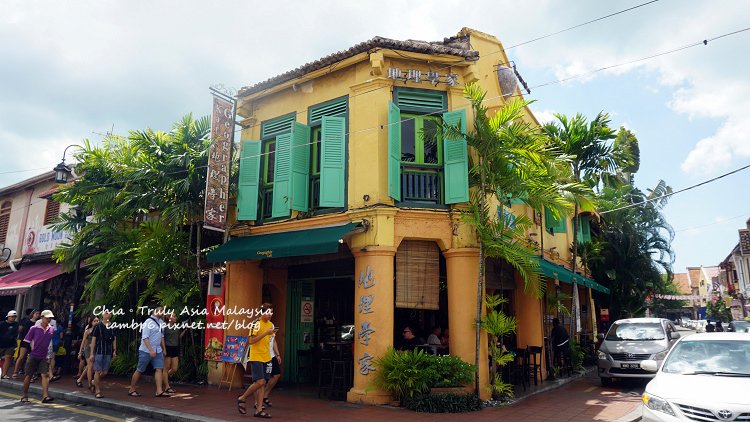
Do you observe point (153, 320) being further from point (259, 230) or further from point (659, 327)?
point (659, 327)

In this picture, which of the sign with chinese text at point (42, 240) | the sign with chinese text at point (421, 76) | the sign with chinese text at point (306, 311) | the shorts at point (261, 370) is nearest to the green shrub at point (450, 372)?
the shorts at point (261, 370)

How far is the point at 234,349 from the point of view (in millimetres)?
11445

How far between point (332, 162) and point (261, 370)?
458 centimetres

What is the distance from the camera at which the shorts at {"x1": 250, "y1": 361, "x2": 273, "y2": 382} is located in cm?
846

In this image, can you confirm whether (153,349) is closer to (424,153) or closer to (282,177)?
(282,177)

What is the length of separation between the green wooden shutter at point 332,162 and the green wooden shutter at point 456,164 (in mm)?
2251

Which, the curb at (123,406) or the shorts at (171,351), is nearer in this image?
the curb at (123,406)

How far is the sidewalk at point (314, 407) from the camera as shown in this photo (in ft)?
27.6

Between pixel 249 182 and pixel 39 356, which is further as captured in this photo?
pixel 249 182

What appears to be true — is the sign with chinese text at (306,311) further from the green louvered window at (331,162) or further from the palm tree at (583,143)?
the palm tree at (583,143)

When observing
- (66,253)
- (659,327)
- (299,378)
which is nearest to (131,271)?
(66,253)

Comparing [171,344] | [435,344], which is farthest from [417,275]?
[171,344]

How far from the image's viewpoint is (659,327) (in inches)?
502

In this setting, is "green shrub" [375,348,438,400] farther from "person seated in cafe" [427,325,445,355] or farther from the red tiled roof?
the red tiled roof
